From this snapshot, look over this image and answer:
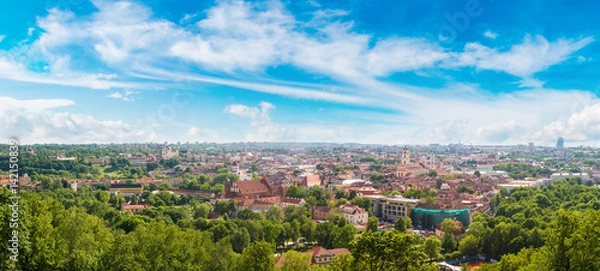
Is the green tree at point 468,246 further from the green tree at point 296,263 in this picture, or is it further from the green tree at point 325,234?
the green tree at point 296,263

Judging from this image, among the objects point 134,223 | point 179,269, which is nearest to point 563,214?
point 179,269

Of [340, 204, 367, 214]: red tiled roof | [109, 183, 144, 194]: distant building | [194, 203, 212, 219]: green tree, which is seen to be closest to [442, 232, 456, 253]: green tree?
[340, 204, 367, 214]: red tiled roof

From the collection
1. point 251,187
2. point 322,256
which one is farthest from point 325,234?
point 251,187

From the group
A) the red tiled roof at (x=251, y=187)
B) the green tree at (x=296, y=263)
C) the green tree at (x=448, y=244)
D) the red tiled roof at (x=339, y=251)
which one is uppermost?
the green tree at (x=296, y=263)

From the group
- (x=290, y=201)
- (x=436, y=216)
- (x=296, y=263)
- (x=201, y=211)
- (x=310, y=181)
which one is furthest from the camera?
(x=310, y=181)

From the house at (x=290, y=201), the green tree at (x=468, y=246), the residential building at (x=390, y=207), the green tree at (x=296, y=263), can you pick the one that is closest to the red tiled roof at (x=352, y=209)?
the residential building at (x=390, y=207)

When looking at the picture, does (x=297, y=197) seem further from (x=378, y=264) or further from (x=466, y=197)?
(x=378, y=264)

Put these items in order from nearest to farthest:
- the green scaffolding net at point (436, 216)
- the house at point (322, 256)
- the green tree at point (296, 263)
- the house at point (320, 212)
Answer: the green tree at point (296, 263), the house at point (322, 256), the green scaffolding net at point (436, 216), the house at point (320, 212)

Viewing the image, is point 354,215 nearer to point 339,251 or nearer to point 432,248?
point 432,248

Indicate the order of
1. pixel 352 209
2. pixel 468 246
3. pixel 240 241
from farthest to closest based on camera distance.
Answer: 1. pixel 352 209
2. pixel 468 246
3. pixel 240 241
